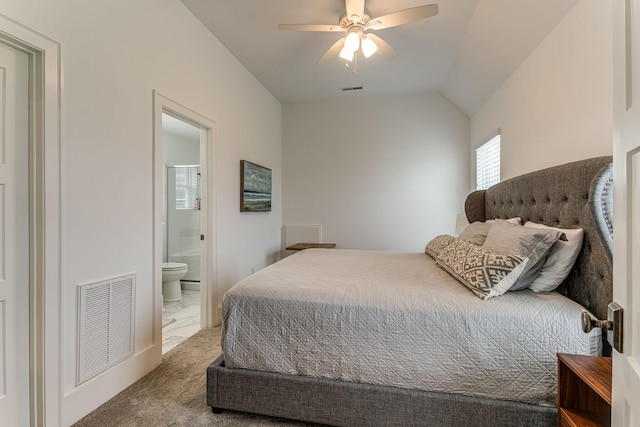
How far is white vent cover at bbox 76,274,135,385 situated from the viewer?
1.68m

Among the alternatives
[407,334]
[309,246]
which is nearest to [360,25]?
[407,334]

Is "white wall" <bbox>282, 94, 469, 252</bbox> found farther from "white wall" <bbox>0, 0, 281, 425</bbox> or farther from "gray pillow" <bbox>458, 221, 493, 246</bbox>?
"white wall" <bbox>0, 0, 281, 425</bbox>

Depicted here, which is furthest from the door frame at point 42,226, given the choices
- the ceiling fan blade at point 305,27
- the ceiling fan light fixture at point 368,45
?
the ceiling fan light fixture at point 368,45

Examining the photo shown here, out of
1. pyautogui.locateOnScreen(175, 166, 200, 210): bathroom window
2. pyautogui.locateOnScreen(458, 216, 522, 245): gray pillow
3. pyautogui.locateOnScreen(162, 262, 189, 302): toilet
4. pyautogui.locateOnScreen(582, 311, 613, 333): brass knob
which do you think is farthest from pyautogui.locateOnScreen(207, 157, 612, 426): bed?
pyautogui.locateOnScreen(175, 166, 200, 210): bathroom window

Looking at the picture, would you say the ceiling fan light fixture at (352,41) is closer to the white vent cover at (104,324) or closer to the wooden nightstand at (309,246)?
the white vent cover at (104,324)

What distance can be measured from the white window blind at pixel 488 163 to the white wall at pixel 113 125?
2.99 metres

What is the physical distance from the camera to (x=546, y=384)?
1312mm

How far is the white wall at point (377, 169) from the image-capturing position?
14.2ft

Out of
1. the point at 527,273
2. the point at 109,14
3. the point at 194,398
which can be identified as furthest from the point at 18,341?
the point at 527,273

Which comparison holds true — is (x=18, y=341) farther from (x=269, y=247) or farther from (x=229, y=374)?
(x=269, y=247)

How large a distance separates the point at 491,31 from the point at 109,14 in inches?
109

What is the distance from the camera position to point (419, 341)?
1.41 meters

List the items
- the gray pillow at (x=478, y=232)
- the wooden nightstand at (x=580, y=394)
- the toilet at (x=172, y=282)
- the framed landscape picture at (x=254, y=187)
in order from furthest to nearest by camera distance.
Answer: the toilet at (x=172, y=282), the framed landscape picture at (x=254, y=187), the gray pillow at (x=478, y=232), the wooden nightstand at (x=580, y=394)

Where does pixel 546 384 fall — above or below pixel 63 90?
below
